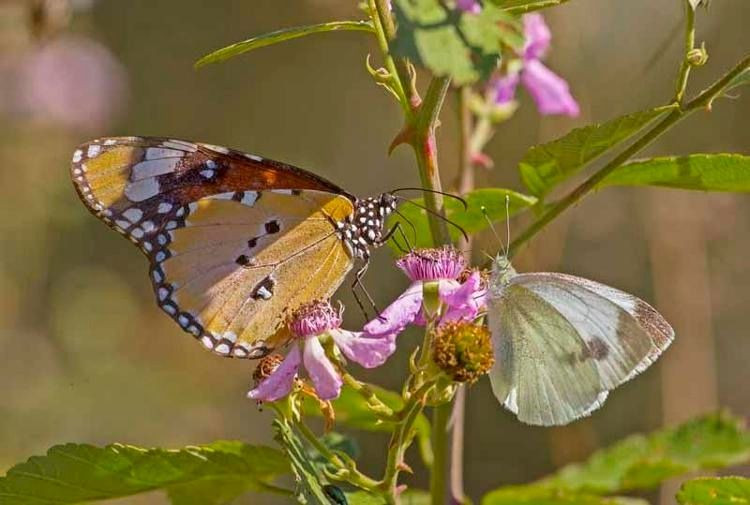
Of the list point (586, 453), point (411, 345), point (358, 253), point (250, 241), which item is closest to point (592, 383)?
point (358, 253)

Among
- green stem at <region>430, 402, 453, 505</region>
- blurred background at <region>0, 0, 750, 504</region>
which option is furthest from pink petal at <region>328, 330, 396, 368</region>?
blurred background at <region>0, 0, 750, 504</region>

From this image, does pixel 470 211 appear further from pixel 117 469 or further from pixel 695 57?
pixel 117 469

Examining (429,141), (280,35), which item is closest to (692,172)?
(429,141)

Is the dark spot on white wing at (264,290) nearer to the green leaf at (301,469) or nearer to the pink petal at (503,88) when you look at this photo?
the green leaf at (301,469)

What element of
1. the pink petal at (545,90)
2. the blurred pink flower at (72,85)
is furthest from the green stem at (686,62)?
the blurred pink flower at (72,85)

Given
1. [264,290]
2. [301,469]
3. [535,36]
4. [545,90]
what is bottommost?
[301,469]
